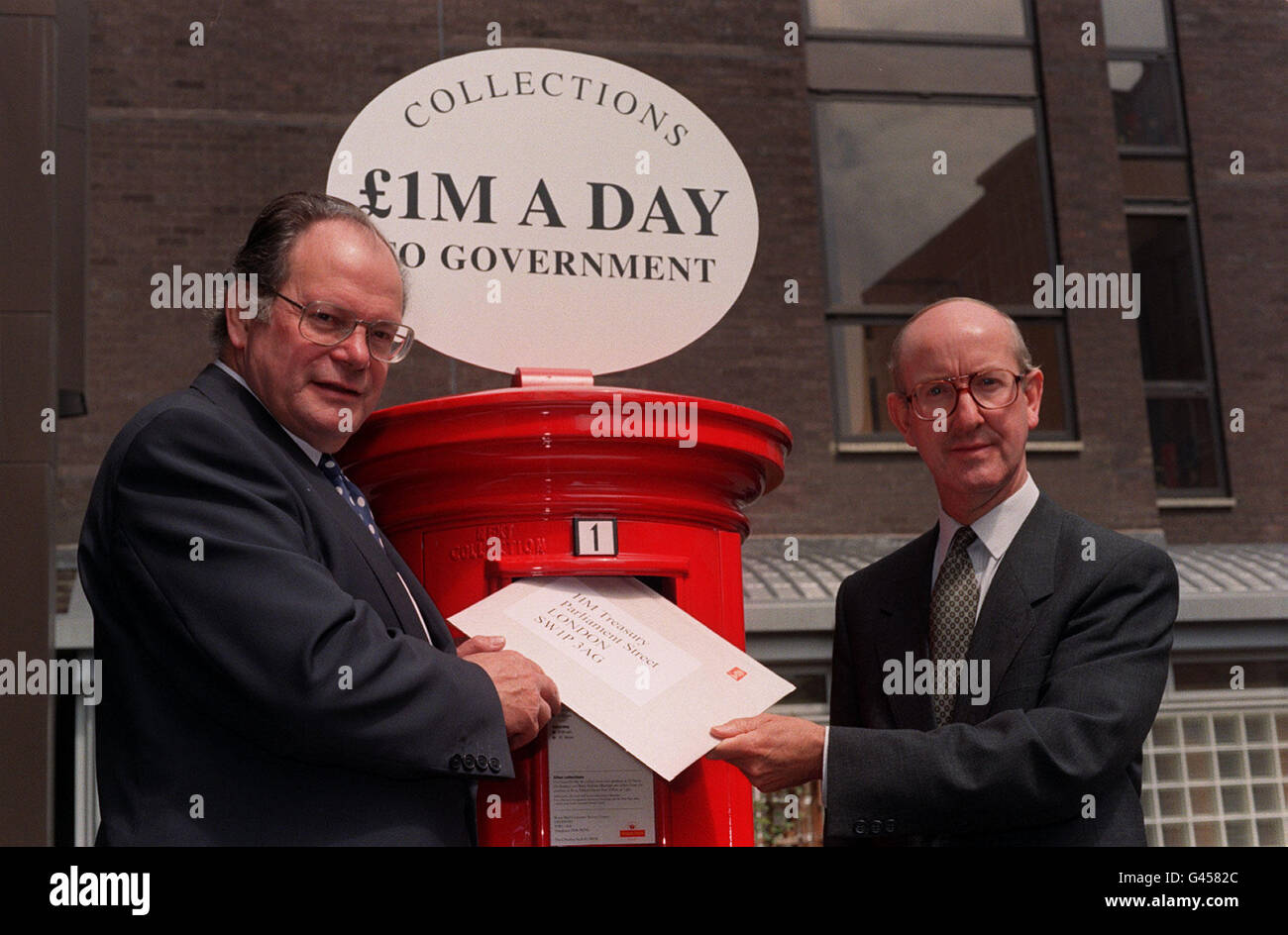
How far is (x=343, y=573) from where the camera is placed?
7.44 feet

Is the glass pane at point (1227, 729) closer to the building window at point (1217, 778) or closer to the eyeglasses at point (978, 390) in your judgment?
the building window at point (1217, 778)

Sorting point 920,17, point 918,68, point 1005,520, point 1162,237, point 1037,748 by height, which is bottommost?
point 1037,748

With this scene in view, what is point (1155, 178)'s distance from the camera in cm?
1185

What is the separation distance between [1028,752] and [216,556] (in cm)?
141

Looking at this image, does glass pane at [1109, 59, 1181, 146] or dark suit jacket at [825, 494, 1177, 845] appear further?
glass pane at [1109, 59, 1181, 146]

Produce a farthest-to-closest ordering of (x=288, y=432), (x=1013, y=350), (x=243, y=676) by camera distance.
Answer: (x=1013, y=350) → (x=288, y=432) → (x=243, y=676)

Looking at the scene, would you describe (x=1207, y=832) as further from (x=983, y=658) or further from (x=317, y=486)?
(x=317, y=486)

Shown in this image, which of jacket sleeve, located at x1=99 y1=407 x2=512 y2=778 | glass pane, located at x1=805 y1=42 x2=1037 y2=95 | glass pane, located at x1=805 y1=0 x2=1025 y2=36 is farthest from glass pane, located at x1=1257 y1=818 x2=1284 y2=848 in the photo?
jacket sleeve, located at x1=99 y1=407 x2=512 y2=778

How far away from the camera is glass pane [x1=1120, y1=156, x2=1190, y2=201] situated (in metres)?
11.8

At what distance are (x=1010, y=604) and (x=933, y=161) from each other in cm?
905

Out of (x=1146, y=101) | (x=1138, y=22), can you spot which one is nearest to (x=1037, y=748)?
(x=1146, y=101)

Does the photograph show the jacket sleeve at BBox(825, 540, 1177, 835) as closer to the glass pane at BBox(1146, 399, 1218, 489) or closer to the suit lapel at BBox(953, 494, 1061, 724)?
the suit lapel at BBox(953, 494, 1061, 724)

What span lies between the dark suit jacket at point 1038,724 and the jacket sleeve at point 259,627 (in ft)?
2.42

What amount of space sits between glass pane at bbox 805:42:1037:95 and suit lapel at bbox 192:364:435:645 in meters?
9.29
